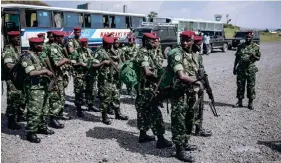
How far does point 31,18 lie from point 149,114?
1234cm

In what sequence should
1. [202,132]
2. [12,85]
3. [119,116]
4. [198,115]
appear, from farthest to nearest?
1. [119,116]
2. [12,85]
3. [202,132]
4. [198,115]

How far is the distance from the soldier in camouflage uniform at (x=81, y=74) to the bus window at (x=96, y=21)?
12.1 meters

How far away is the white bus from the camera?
14.5m

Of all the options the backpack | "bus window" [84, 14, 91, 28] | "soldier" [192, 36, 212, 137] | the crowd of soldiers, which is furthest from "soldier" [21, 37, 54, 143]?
"bus window" [84, 14, 91, 28]

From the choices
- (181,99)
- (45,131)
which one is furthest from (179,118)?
(45,131)

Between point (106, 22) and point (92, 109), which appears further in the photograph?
point (106, 22)

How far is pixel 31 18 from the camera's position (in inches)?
585

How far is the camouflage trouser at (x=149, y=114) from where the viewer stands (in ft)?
15.1

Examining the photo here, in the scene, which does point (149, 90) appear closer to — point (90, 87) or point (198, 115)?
point (198, 115)

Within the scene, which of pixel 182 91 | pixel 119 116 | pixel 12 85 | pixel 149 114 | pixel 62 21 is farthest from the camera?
pixel 62 21

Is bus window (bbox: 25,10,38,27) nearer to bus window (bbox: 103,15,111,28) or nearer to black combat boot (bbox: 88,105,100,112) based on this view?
bus window (bbox: 103,15,111,28)

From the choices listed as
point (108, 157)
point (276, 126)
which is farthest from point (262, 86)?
point (108, 157)

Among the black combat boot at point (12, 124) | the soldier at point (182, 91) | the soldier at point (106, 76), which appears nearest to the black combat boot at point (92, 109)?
the soldier at point (106, 76)

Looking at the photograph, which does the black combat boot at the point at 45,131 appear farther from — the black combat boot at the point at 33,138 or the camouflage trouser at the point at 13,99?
the camouflage trouser at the point at 13,99
